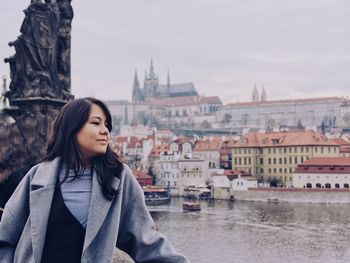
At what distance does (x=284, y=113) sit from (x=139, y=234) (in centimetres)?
10599

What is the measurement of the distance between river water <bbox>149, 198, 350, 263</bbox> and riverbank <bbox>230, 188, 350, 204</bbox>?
3053 mm

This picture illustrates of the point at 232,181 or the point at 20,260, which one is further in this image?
the point at 232,181

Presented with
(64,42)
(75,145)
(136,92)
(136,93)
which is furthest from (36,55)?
(136,92)

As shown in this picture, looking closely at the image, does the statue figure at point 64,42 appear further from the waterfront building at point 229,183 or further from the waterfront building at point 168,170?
the waterfront building at point 168,170

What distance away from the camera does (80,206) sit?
1.60 metres

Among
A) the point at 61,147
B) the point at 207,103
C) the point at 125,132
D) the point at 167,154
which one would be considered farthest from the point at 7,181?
the point at 207,103

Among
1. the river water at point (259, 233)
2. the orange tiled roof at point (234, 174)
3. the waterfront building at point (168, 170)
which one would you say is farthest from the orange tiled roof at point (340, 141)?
the river water at point (259, 233)

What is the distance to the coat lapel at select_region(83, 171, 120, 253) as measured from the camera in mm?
1552

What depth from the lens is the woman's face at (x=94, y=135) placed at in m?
1.67

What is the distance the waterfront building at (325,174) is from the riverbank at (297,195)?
8.85 ft

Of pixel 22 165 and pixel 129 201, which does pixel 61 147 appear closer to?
pixel 129 201

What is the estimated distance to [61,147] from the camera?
1.71 metres

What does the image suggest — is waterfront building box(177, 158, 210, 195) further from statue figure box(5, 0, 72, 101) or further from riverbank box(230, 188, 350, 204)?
statue figure box(5, 0, 72, 101)

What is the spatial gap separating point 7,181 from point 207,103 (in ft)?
354
